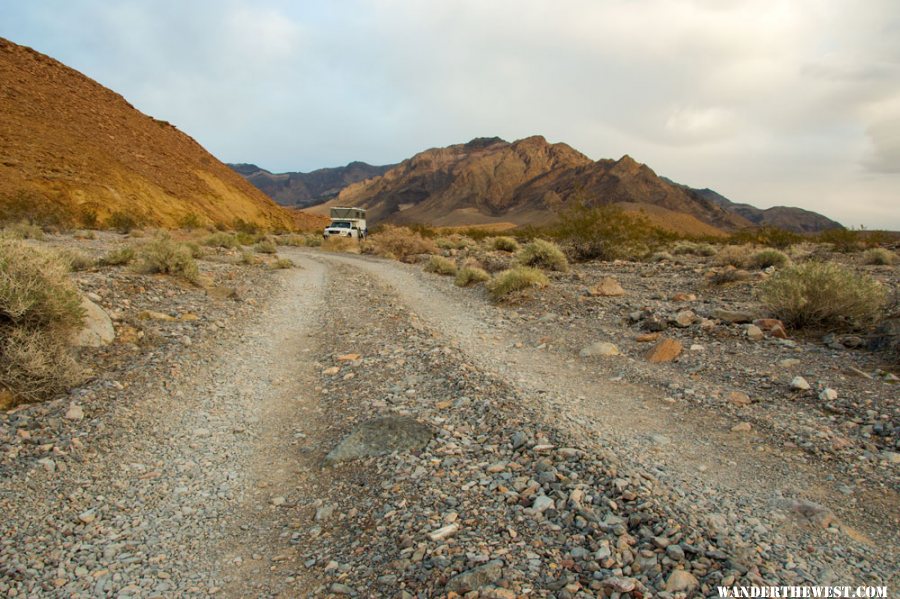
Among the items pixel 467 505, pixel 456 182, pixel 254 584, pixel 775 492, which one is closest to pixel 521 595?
pixel 467 505

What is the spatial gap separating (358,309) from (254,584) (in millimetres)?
7889

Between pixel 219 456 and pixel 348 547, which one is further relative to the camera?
pixel 219 456

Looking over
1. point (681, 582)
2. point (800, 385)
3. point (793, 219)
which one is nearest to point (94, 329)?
point (681, 582)

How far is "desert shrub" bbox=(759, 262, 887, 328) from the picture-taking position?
7695mm

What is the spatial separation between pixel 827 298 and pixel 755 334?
1413mm

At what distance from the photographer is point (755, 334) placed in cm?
758

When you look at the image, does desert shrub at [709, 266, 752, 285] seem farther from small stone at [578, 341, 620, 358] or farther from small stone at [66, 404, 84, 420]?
small stone at [66, 404, 84, 420]

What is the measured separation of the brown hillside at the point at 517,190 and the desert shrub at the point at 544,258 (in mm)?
85748

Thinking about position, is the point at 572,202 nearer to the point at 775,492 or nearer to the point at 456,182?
the point at 775,492

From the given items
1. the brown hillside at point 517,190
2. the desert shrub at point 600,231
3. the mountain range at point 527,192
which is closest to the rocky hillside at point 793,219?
the mountain range at point 527,192

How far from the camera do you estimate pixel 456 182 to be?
153750mm

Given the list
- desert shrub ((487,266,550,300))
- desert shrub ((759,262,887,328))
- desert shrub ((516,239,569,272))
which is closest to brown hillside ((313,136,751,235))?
desert shrub ((516,239,569,272))

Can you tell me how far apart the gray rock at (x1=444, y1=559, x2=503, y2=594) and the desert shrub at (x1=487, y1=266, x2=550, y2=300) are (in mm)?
8944

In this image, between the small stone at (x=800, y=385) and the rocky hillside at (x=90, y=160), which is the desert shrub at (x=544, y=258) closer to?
the small stone at (x=800, y=385)
